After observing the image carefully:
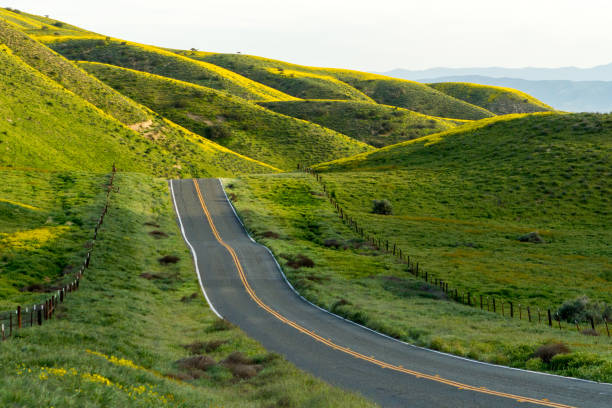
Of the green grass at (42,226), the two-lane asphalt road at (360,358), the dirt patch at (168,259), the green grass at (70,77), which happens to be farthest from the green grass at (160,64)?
the two-lane asphalt road at (360,358)

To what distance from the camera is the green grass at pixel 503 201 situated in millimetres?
39750

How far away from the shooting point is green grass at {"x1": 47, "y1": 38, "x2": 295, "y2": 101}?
166m

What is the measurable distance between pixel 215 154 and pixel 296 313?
73897 millimetres

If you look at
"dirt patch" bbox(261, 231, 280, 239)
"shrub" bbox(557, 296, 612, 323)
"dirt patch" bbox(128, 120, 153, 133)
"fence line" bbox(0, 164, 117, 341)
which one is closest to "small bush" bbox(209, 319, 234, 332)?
"fence line" bbox(0, 164, 117, 341)

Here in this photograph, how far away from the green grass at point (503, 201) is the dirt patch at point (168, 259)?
69.9 ft

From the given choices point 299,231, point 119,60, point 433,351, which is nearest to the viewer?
point 433,351

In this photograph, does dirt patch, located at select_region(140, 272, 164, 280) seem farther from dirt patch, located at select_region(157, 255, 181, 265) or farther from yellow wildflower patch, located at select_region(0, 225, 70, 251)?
yellow wildflower patch, located at select_region(0, 225, 70, 251)

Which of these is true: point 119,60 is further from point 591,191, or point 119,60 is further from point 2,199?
point 591,191

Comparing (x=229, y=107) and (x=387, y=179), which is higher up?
(x=229, y=107)

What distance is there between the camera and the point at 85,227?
4547 cm

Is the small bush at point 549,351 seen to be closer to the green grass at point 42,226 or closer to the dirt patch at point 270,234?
the green grass at point 42,226

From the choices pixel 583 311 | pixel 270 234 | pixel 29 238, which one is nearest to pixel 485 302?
pixel 583 311

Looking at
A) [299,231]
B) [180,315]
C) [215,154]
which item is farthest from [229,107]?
[180,315]

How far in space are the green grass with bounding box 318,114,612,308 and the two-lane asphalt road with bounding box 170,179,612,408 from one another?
47.5 feet
